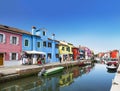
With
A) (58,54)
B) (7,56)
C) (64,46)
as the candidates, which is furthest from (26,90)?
(64,46)

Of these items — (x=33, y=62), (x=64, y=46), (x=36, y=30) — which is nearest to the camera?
(x=33, y=62)

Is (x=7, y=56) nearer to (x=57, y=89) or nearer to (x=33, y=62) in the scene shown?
(x=33, y=62)

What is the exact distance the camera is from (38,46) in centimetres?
4059

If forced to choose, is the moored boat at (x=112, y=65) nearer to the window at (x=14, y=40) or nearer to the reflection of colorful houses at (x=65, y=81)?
the reflection of colorful houses at (x=65, y=81)

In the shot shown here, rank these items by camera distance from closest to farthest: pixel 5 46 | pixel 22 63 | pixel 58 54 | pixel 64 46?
pixel 5 46 < pixel 22 63 < pixel 58 54 < pixel 64 46

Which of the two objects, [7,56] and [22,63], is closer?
[7,56]

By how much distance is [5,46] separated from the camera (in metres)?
30.0

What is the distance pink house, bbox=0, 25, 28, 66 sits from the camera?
29414mm

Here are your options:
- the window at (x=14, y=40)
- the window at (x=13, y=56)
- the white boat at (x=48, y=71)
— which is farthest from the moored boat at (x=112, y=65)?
the window at (x=14, y=40)

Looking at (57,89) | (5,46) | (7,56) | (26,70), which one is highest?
(5,46)

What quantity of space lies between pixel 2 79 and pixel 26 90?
3876 mm

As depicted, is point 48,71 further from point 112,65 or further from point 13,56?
point 112,65

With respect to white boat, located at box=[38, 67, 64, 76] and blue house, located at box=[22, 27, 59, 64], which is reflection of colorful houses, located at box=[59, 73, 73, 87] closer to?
white boat, located at box=[38, 67, 64, 76]

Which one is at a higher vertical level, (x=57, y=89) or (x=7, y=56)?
(x=7, y=56)
